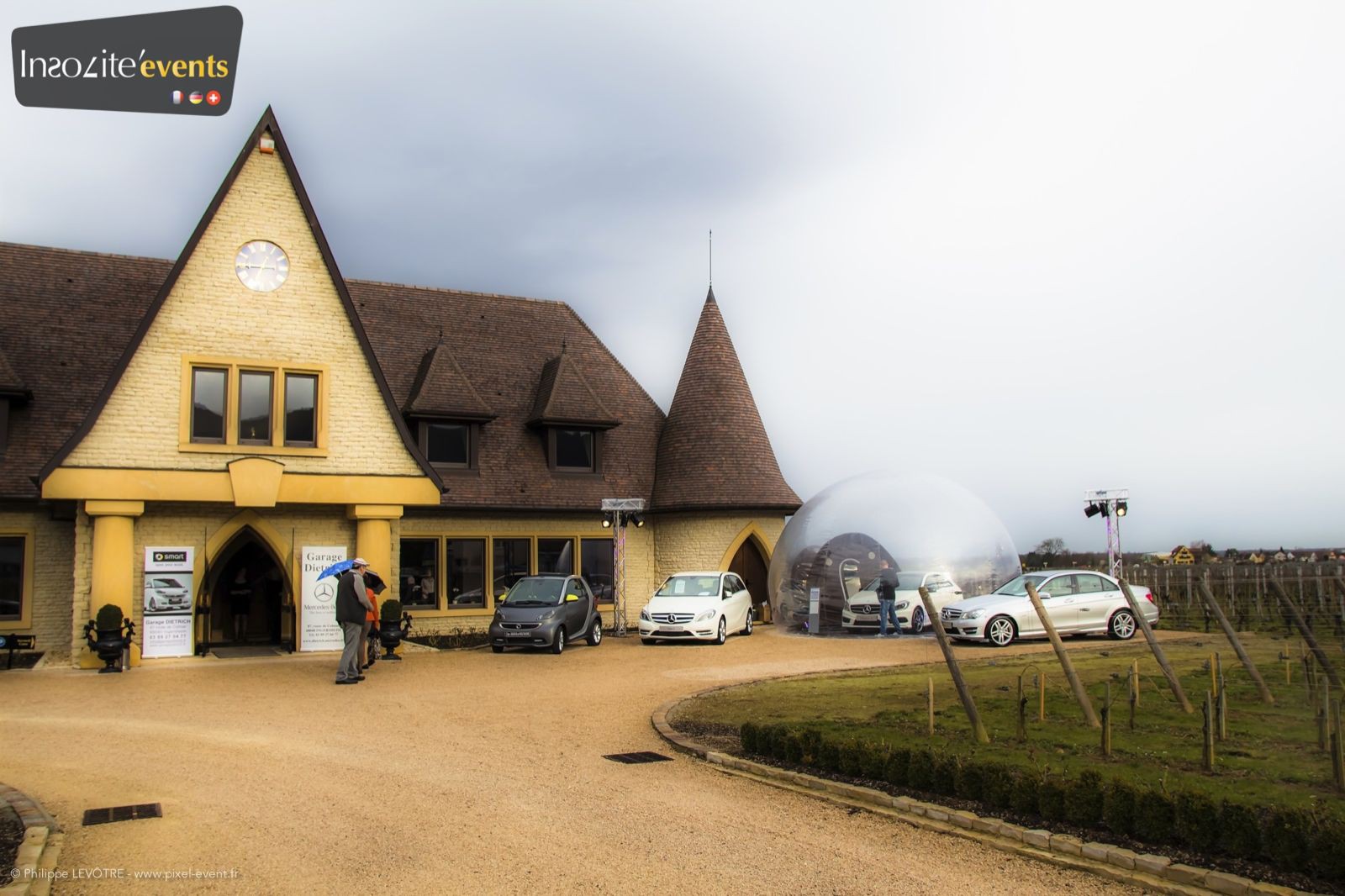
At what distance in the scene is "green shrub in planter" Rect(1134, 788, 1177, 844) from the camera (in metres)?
7.18

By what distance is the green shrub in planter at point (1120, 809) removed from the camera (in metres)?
7.37

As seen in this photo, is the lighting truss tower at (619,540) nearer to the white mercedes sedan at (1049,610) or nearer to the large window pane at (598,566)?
the large window pane at (598,566)

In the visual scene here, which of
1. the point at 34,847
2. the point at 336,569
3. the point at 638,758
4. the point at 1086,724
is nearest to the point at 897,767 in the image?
the point at 638,758

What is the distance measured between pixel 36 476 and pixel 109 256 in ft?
28.5

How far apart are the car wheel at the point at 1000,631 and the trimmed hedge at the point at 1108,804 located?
1377cm

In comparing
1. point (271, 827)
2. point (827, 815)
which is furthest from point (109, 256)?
point (827, 815)

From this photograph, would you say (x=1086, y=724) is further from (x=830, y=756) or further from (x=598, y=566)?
(x=598, y=566)

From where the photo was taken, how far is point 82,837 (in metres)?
7.71

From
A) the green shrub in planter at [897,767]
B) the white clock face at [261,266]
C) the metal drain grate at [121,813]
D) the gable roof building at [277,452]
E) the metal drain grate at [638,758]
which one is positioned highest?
the white clock face at [261,266]

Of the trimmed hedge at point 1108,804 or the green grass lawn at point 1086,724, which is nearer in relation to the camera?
the trimmed hedge at point 1108,804

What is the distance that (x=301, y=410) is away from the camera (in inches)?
902

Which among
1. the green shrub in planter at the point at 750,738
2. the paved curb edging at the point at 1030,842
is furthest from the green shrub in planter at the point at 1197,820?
the green shrub in planter at the point at 750,738

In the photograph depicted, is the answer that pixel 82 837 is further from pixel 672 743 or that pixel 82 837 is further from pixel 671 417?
pixel 671 417

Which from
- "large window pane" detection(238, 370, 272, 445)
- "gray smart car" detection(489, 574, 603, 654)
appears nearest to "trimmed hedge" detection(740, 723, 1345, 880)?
"gray smart car" detection(489, 574, 603, 654)
